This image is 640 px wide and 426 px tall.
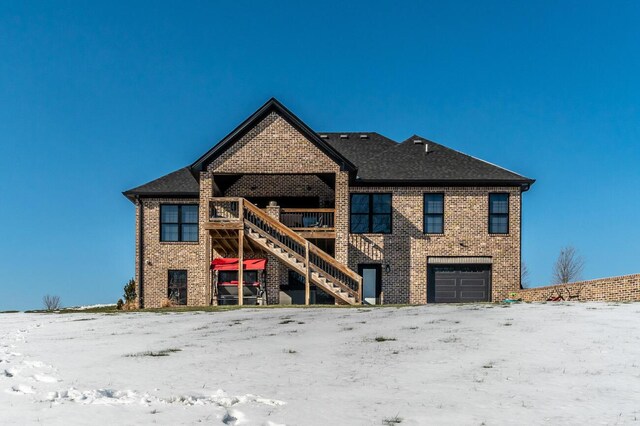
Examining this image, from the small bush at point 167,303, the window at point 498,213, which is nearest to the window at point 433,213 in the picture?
the window at point 498,213

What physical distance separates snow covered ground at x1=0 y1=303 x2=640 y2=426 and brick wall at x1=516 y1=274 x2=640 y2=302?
324 inches

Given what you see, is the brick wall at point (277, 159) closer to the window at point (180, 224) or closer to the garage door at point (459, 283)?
the window at point (180, 224)

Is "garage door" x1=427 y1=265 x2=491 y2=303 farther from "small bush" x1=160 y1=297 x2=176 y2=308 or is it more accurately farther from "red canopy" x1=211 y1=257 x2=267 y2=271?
"small bush" x1=160 y1=297 x2=176 y2=308

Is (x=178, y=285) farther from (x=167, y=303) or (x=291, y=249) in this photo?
(x=291, y=249)

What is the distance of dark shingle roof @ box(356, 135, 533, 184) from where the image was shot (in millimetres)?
28047

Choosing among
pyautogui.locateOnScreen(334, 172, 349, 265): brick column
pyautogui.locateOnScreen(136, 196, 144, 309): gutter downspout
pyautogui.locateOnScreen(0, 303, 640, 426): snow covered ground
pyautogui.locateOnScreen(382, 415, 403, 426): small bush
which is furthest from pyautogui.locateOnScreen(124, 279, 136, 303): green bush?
pyautogui.locateOnScreen(382, 415, 403, 426): small bush

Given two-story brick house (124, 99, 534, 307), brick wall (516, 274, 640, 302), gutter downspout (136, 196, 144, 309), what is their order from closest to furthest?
brick wall (516, 274, 640, 302) → two-story brick house (124, 99, 534, 307) → gutter downspout (136, 196, 144, 309)

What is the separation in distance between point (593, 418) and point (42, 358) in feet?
30.3

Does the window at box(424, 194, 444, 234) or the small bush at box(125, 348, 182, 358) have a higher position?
the window at box(424, 194, 444, 234)

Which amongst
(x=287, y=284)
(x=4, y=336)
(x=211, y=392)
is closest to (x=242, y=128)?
(x=287, y=284)

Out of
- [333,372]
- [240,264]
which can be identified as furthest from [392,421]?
[240,264]

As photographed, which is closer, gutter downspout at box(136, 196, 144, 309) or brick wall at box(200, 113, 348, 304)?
brick wall at box(200, 113, 348, 304)

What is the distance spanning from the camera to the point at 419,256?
2808cm

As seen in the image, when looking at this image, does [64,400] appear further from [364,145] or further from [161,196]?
[364,145]
